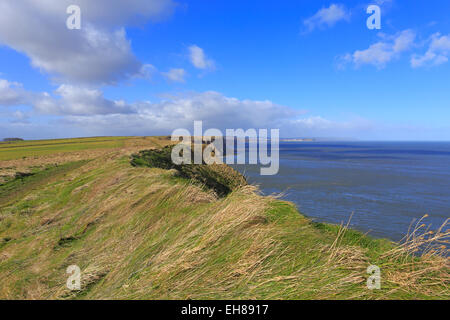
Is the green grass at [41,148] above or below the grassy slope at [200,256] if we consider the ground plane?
above

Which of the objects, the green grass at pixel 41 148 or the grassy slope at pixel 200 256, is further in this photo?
the green grass at pixel 41 148

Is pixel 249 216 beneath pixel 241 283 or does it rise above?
above

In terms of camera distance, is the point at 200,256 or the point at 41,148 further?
the point at 41,148

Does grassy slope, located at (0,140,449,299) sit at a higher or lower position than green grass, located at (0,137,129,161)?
lower

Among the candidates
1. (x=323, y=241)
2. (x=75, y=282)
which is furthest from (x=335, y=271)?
(x=75, y=282)

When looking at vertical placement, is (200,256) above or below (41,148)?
below

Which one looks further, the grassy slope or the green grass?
the green grass

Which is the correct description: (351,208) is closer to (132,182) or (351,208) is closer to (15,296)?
(132,182)
